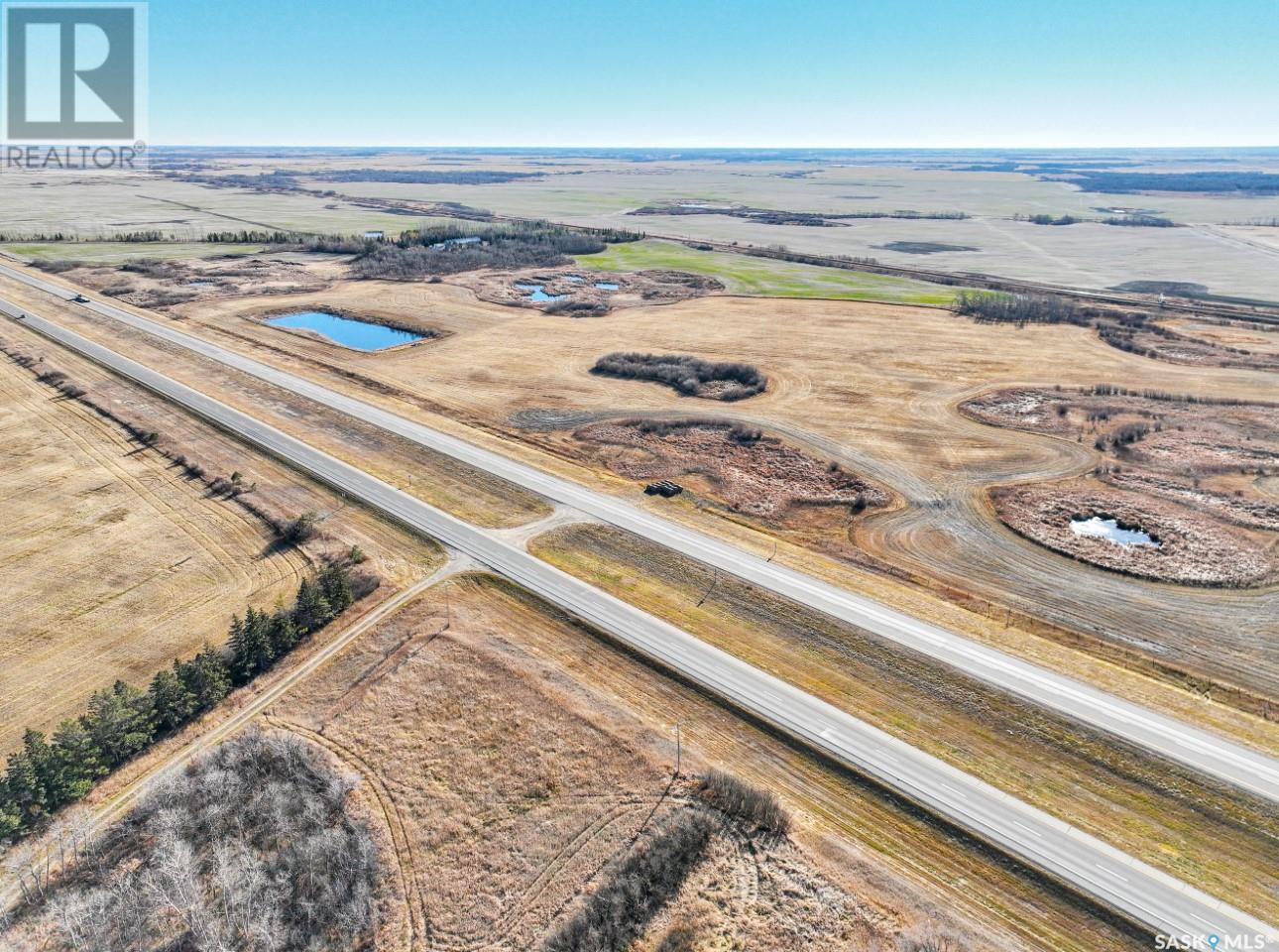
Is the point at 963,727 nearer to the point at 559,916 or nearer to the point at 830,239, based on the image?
the point at 559,916

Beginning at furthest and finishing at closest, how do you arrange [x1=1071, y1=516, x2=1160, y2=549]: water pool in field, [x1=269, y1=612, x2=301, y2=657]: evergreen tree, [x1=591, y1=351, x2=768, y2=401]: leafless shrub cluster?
[x1=591, y1=351, x2=768, y2=401]: leafless shrub cluster
[x1=1071, y1=516, x2=1160, y2=549]: water pool in field
[x1=269, y1=612, x2=301, y2=657]: evergreen tree

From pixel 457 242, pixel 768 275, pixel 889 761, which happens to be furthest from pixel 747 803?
pixel 457 242

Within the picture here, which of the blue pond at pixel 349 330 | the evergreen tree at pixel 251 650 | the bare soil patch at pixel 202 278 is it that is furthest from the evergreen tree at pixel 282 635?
the bare soil patch at pixel 202 278

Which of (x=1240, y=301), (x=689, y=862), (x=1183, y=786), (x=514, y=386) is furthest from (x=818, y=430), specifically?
(x=1240, y=301)

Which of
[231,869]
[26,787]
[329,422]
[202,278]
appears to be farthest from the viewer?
[202,278]

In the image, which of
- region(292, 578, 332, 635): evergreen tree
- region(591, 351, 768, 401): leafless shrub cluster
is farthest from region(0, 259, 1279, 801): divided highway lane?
region(591, 351, 768, 401): leafless shrub cluster

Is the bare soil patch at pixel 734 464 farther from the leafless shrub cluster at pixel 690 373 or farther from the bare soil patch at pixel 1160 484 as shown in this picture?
the bare soil patch at pixel 1160 484

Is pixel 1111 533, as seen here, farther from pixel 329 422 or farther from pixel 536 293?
pixel 536 293

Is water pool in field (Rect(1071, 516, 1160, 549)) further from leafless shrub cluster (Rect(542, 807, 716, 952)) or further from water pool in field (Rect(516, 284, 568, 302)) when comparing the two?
water pool in field (Rect(516, 284, 568, 302))
